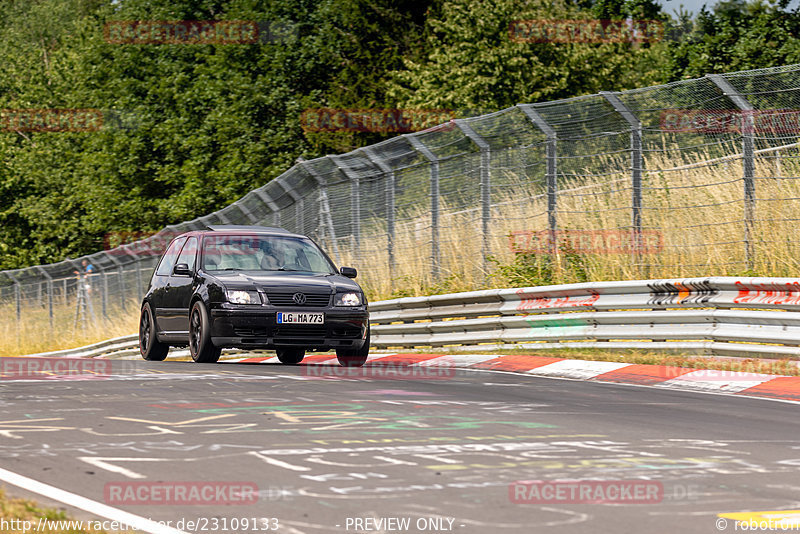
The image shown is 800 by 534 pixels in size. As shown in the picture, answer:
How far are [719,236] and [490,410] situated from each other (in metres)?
6.87

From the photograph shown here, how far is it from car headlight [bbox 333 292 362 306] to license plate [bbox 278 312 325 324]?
282mm

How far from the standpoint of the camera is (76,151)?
195 feet

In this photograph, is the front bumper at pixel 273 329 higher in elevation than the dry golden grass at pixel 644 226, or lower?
lower

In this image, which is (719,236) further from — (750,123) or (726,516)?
(726,516)

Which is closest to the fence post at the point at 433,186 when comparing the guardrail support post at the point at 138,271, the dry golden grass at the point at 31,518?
the guardrail support post at the point at 138,271

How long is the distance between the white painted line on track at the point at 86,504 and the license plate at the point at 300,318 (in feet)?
21.5

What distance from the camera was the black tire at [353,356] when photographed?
1364cm

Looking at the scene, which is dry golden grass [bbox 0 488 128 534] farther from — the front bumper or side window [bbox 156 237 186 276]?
side window [bbox 156 237 186 276]

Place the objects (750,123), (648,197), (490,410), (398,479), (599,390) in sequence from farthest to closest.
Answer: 1. (648,197)
2. (750,123)
3. (599,390)
4. (490,410)
5. (398,479)

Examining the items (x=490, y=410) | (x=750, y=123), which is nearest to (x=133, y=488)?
(x=490, y=410)

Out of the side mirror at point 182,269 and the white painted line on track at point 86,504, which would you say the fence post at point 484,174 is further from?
the white painted line on track at point 86,504

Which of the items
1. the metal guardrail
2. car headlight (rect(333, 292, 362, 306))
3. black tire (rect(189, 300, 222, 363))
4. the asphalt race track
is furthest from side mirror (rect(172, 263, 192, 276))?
the metal guardrail

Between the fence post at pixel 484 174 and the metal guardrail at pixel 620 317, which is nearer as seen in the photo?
the metal guardrail at pixel 620 317

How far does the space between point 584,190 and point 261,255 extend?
210 inches
